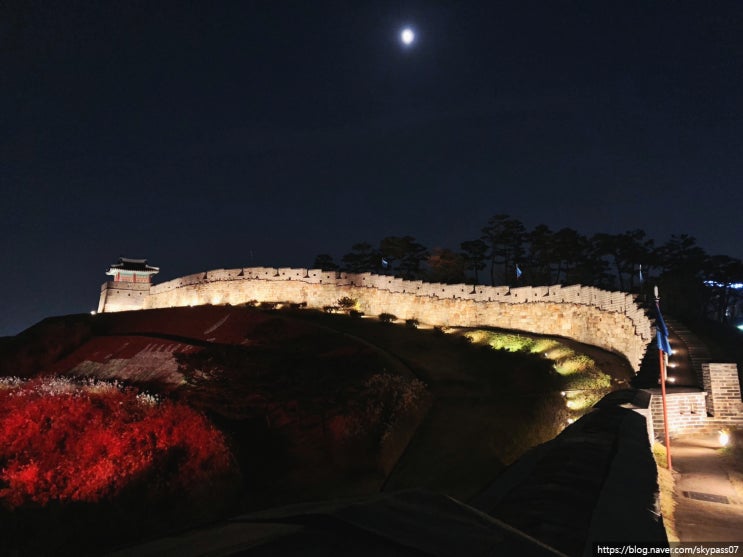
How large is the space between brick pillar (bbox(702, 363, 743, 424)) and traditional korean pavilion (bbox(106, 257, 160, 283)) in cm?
5658

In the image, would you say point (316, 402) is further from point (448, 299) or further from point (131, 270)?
point (131, 270)

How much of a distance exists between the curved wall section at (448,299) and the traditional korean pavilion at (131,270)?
6.08 metres

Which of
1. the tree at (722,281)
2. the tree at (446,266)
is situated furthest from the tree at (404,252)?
the tree at (722,281)

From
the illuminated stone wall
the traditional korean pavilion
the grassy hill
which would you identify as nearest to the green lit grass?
the grassy hill

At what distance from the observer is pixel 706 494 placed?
5.54 meters

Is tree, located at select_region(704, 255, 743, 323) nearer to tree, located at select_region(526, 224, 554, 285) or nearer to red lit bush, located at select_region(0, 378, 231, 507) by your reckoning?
tree, located at select_region(526, 224, 554, 285)

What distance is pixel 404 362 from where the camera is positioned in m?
22.9

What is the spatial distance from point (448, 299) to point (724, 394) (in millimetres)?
26905

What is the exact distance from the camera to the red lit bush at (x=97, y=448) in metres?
11.5

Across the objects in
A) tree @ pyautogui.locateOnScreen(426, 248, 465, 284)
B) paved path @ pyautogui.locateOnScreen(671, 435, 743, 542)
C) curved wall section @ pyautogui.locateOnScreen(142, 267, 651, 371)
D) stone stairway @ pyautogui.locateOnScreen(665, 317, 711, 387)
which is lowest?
paved path @ pyautogui.locateOnScreen(671, 435, 743, 542)

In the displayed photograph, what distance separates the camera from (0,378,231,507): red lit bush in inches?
453

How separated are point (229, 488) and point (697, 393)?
12249mm

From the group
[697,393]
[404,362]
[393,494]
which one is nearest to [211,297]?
[404,362]

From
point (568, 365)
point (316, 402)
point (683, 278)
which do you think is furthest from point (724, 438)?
point (683, 278)
